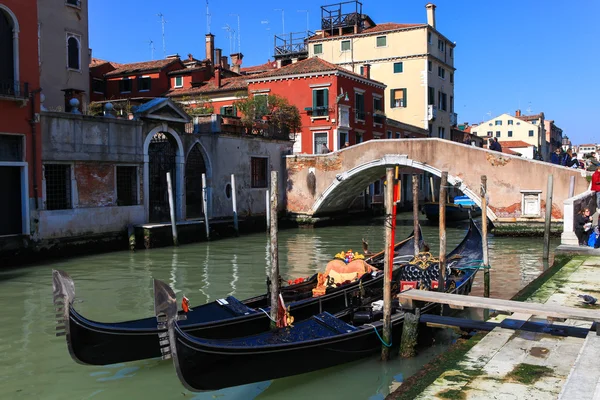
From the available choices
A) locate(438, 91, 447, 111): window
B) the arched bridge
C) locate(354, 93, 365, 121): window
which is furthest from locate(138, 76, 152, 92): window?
locate(438, 91, 447, 111): window

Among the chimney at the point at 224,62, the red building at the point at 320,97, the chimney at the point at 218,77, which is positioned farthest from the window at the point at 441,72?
the chimney at the point at 218,77

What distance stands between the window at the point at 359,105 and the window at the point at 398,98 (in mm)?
4434

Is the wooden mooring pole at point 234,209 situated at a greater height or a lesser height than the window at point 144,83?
lesser

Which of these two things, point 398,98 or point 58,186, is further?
point 398,98

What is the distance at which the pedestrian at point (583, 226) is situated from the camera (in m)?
8.24

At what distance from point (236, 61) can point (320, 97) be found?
6.67m

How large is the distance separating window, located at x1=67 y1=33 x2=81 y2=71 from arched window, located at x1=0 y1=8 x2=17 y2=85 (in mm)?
5720

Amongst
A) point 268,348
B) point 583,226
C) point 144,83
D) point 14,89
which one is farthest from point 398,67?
point 268,348

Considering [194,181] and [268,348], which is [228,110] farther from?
[268,348]

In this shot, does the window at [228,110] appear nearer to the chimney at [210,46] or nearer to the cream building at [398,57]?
the chimney at [210,46]

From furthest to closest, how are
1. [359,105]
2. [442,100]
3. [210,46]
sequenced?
[442,100] → [210,46] → [359,105]

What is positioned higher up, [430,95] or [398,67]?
[398,67]

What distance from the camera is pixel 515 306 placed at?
13.0 ft

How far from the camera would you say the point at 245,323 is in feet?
15.8
